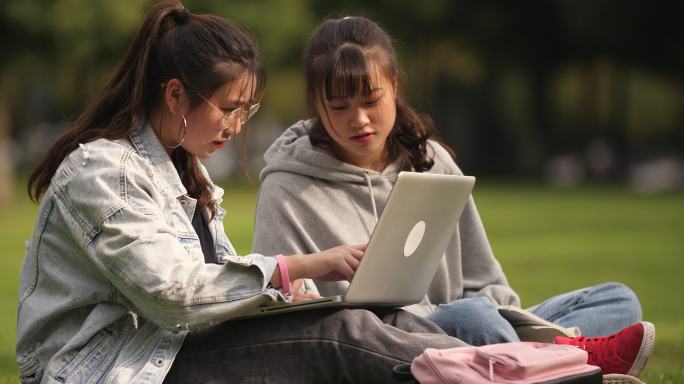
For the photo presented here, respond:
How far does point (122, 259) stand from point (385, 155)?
172cm

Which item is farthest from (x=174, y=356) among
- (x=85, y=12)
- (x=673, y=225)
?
(x=85, y=12)

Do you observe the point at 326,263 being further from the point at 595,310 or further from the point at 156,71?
the point at 595,310

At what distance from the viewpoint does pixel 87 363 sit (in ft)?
10.3

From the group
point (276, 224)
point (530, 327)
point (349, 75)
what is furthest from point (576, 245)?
point (530, 327)

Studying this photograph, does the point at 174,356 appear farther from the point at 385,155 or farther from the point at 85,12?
the point at 85,12

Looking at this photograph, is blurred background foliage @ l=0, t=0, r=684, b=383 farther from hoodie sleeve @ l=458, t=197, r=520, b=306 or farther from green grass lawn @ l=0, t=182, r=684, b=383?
hoodie sleeve @ l=458, t=197, r=520, b=306

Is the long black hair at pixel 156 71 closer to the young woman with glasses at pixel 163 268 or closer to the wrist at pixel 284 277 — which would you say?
the young woman with glasses at pixel 163 268

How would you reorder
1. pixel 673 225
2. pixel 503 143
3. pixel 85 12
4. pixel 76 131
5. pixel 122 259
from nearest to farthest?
1. pixel 122 259
2. pixel 76 131
3. pixel 673 225
4. pixel 85 12
5. pixel 503 143

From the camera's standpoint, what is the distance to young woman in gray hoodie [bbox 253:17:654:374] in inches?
165

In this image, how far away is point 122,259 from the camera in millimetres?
3051

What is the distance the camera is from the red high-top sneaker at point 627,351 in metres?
3.48

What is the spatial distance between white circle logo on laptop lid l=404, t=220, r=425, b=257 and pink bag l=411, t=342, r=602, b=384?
0.53 meters

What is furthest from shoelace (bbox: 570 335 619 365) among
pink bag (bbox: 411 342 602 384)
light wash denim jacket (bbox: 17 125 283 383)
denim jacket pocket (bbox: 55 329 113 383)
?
denim jacket pocket (bbox: 55 329 113 383)

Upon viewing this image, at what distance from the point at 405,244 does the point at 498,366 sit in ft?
2.01
